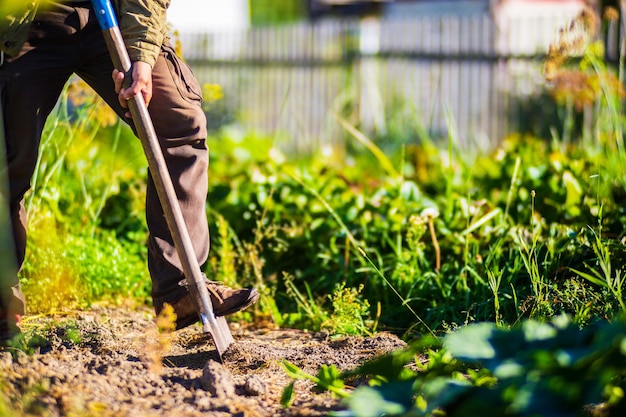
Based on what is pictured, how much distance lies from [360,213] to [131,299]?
45.1 inches

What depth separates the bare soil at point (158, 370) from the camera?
204 centimetres

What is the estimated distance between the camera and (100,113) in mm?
3721

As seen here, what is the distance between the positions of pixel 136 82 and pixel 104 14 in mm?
240

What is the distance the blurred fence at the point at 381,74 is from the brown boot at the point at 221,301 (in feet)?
19.1

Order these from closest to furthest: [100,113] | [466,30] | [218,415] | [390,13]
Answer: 1. [218,415]
2. [100,113]
3. [466,30]
4. [390,13]

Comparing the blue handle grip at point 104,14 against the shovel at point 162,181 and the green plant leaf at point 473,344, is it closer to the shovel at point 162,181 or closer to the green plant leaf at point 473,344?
the shovel at point 162,181

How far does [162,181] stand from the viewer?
2.51 metres

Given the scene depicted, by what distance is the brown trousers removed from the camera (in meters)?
2.53

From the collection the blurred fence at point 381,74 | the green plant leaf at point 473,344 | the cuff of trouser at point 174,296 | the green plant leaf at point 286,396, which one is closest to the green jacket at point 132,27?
the cuff of trouser at point 174,296

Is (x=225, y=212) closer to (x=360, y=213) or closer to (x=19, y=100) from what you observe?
(x=360, y=213)

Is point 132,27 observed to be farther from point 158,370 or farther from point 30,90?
point 158,370

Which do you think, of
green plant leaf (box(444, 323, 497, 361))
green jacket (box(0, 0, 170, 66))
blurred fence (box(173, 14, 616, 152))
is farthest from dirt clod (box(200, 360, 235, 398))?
blurred fence (box(173, 14, 616, 152))

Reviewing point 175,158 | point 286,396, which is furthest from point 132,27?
point 286,396

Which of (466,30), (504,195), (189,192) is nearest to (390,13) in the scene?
(466,30)
